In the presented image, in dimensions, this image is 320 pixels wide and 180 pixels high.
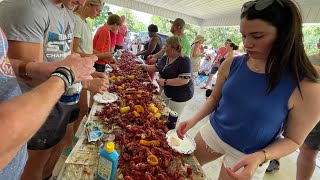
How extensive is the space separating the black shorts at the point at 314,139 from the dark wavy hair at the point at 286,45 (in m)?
1.33

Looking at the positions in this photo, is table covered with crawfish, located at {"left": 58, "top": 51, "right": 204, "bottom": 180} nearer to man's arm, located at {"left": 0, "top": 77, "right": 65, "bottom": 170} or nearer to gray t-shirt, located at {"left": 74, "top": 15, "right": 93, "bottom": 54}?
man's arm, located at {"left": 0, "top": 77, "right": 65, "bottom": 170}

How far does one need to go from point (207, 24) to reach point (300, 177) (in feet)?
31.3

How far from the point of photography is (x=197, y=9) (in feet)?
28.6

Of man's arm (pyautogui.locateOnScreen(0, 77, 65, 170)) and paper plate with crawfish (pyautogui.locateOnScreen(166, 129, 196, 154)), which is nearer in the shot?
man's arm (pyautogui.locateOnScreen(0, 77, 65, 170))

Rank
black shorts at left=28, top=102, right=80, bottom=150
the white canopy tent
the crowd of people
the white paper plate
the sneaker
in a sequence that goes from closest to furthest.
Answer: the crowd of people < black shorts at left=28, top=102, right=80, bottom=150 < the white paper plate < the sneaker < the white canopy tent

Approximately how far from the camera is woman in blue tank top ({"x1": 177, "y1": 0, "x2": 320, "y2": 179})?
1.07 meters

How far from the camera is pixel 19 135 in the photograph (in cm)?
54

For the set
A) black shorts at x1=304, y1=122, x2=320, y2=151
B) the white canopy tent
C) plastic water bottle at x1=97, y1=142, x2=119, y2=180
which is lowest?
black shorts at x1=304, y1=122, x2=320, y2=151

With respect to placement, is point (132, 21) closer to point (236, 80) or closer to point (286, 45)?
point (236, 80)

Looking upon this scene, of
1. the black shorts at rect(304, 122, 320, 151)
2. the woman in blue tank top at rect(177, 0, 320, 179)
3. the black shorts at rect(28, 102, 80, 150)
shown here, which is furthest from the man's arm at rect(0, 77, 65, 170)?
the black shorts at rect(304, 122, 320, 151)

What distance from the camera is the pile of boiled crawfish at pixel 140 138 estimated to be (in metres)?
1.15

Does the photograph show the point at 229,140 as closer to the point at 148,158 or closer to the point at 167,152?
the point at 167,152

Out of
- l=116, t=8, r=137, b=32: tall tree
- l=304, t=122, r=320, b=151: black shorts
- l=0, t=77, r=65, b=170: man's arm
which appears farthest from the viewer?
l=116, t=8, r=137, b=32: tall tree

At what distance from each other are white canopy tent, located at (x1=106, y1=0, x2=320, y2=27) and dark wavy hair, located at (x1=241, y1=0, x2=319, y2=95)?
5308 millimetres
